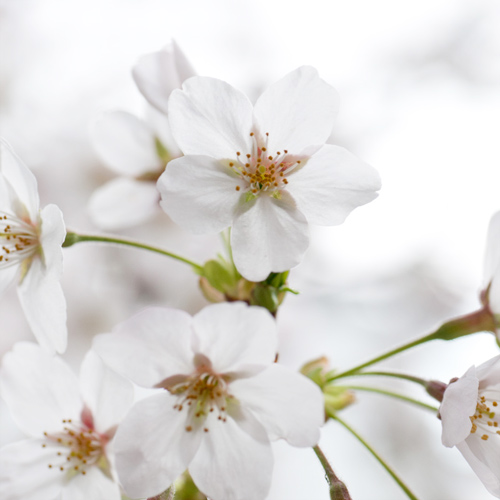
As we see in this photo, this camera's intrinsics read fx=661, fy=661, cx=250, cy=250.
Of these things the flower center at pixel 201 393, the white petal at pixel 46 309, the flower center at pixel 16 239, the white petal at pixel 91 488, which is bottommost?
the white petal at pixel 91 488

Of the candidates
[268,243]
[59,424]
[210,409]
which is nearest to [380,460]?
[210,409]

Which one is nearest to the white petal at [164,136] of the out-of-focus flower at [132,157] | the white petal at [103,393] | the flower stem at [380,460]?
the out-of-focus flower at [132,157]

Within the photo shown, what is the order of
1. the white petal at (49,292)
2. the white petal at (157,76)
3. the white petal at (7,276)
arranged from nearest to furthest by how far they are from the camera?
the white petal at (49,292)
the white petal at (7,276)
the white petal at (157,76)

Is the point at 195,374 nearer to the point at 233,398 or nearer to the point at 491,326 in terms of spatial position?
the point at 233,398

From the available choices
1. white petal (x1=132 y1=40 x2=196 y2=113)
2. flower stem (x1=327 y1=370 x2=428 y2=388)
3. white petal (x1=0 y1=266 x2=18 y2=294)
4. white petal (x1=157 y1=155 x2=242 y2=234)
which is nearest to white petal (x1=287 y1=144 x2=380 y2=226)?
white petal (x1=157 y1=155 x2=242 y2=234)

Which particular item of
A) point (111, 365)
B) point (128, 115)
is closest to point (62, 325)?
point (111, 365)

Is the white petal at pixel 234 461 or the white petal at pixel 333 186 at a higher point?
the white petal at pixel 333 186

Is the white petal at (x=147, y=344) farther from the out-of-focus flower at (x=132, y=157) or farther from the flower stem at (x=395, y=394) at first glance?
the out-of-focus flower at (x=132, y=157)
